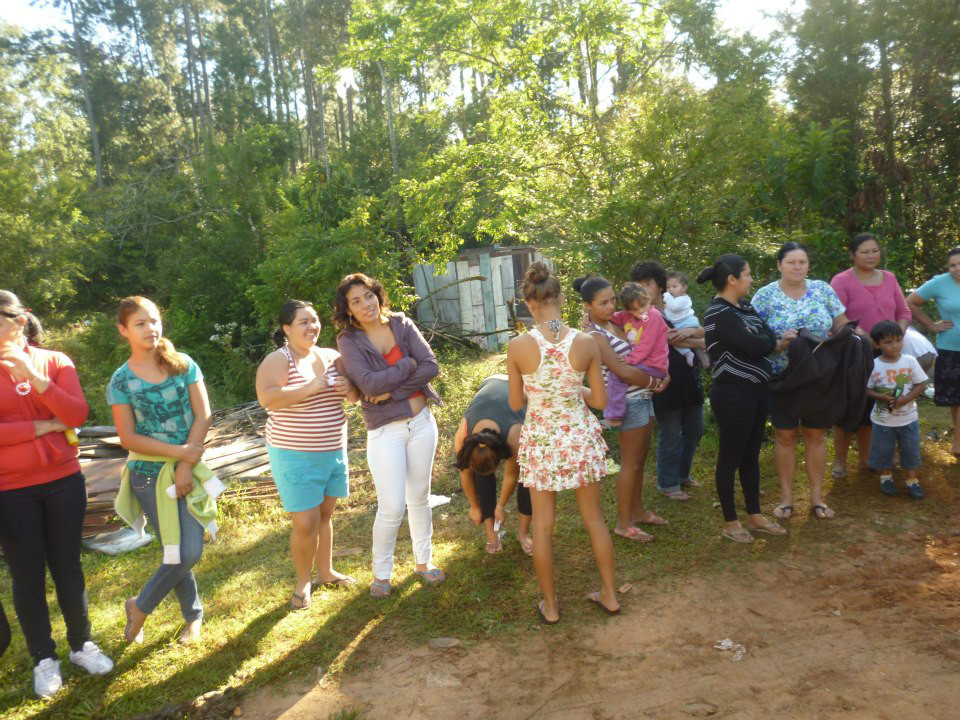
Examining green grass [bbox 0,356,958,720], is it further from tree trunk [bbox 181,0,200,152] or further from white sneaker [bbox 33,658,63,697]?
tree trunk [bbox 181,0,200,152]

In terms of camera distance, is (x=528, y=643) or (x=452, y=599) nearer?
(x=528, y=643)

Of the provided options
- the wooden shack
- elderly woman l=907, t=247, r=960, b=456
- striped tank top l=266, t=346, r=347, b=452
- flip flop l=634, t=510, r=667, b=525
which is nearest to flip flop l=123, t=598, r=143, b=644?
striped tank top l=266, t=346, r=347, b=452

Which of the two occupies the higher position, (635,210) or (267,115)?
(267,115)

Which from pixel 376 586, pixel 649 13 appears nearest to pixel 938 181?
pixel 649 13

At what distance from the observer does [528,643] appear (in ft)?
11.8

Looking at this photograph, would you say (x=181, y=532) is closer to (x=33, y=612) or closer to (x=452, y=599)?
(x=33, y=612)

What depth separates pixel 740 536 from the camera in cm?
455

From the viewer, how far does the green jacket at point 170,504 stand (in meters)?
3.51

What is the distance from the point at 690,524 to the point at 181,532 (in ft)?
11.3

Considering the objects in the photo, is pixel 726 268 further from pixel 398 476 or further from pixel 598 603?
pixel 398 476

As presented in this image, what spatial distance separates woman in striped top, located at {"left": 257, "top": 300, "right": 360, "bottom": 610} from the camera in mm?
3756

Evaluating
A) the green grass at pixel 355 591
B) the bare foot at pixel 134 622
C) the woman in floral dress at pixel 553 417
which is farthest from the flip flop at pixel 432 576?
the bare foot at pixel 134 622

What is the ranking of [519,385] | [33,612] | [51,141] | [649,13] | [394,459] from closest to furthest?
[33,612]
[519,385]
[394,459]
[649,13]
[51,141]

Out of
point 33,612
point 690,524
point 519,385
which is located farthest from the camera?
point 690,524
